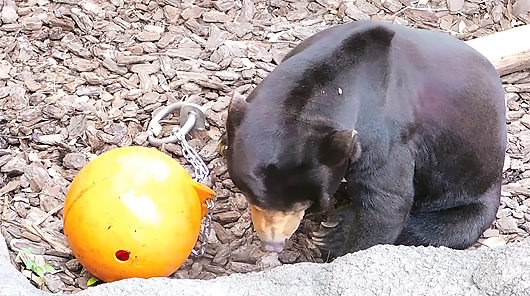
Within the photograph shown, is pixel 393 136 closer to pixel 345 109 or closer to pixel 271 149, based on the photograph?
pixel 345 109

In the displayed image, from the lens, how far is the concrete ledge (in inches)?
96.5

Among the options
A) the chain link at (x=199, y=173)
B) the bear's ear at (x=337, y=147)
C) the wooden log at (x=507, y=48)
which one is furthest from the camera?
the wooden log at (x=507, y=48)

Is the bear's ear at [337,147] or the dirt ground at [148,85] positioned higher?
the bear's ear at [337,147]

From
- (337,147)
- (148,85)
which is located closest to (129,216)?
(337,147)

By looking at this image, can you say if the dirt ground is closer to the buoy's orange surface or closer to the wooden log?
the wooden log

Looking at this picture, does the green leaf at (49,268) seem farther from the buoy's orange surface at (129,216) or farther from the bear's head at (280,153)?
the bear's head at (280,153)

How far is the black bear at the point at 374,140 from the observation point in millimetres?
2725

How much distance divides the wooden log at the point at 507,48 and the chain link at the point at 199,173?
161 cm

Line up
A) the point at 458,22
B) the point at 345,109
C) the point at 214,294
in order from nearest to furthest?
the point at 214,294 < the point at 345,109 < the point at 458,22

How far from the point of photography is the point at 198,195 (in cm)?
316

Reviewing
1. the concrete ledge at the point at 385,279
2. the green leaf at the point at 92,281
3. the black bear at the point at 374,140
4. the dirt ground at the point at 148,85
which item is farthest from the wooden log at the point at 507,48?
the green leaf at the point at 92,281

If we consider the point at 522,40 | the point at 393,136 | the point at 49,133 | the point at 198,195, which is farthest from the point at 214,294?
the point at 522,40

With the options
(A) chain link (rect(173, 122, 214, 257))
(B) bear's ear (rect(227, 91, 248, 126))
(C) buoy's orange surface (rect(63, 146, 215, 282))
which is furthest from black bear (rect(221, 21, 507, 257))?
(A) chain link (rect(173, 122, 214, 257))

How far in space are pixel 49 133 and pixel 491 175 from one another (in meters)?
2.10
